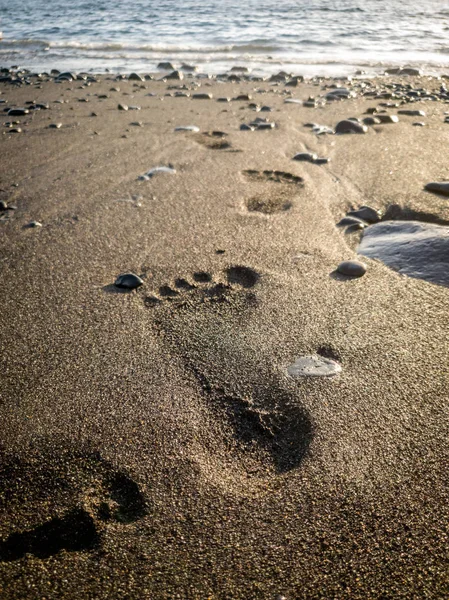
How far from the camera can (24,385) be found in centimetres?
178

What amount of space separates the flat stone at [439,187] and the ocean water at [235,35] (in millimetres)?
5389

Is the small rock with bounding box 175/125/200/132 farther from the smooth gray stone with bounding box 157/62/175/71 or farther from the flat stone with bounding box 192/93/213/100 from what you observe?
the smooth gray stone with bounding box 157/62/175/71

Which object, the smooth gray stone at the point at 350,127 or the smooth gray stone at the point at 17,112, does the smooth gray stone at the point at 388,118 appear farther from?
the smooth gray stone at the point at 17,112

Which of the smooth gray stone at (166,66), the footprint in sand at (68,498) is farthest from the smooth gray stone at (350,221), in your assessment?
the smooth gray stone at (166,66)

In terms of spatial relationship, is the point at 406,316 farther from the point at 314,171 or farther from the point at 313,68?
the point at 313,68

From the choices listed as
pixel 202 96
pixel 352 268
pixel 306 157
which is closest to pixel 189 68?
pixel 202 96

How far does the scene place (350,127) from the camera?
15.0 ft

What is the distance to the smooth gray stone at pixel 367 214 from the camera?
2.95m

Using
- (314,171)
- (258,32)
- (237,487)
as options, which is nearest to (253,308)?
(237,487)

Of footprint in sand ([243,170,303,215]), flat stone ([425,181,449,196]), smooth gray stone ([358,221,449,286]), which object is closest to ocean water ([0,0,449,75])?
footprint in sand ([243,170,303,215])

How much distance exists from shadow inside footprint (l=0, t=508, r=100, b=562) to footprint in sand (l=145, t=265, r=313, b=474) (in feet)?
1.46

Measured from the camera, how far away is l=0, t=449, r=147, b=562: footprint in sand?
1.28 meters

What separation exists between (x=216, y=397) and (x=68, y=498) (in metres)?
0.55

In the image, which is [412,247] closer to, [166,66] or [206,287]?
[206,287]
